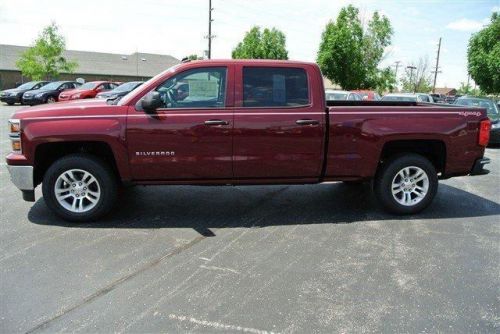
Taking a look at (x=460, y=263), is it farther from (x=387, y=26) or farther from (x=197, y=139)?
(x=387, y=26)

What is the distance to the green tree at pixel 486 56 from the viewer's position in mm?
26555

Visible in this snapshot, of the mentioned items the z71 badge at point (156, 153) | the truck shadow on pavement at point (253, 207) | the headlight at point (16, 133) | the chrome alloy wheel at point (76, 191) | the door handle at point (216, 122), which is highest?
the door handle at point (216, 122)

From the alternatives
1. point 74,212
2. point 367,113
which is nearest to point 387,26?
point 367,113

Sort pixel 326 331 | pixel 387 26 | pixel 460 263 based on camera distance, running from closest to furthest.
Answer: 1. pixel 326 331
2. pixel 460 263
3. pixel 387 26

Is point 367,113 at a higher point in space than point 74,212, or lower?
higher

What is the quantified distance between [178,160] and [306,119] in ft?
5.26

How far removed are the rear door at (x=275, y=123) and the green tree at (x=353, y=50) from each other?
77.0 ft

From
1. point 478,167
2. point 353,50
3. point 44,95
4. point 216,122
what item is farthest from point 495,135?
point 44,95

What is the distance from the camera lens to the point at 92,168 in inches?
200

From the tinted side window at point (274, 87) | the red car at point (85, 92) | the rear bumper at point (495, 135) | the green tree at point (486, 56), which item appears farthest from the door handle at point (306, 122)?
the green tree at point (486, 56)

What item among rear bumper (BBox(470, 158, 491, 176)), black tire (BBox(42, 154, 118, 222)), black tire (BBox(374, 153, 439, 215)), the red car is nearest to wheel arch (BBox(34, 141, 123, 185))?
black tire (BBox(42, 154, 118, 222))

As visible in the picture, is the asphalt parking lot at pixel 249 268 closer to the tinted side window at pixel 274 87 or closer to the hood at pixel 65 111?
the hood at pixel 65 111

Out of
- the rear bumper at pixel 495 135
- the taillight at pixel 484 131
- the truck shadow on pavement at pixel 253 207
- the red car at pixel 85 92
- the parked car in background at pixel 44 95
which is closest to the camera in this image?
the truck shadow on pavement at pixel 253 207

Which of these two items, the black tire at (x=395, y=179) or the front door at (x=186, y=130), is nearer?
the front door at (x=186, y=130)
